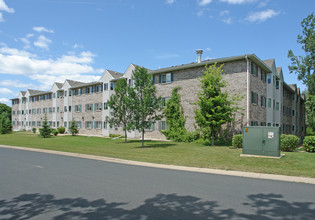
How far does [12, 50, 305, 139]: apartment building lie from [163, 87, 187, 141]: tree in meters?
0.64

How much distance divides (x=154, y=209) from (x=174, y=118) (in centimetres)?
2335

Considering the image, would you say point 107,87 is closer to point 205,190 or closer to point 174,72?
point 174,72

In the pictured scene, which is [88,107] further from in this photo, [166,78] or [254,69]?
[254,69]

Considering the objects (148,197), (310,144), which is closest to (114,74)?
(310,144)

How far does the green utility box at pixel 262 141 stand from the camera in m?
14.5

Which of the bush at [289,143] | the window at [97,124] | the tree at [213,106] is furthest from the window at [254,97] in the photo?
the window at [97,124]

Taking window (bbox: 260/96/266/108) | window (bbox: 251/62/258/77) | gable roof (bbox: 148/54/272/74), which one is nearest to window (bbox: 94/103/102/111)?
gable roof (bbox: 148/54/272/74)

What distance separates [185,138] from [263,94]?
1077 centimetres

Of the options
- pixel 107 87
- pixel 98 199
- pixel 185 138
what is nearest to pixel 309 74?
pixel 185 138

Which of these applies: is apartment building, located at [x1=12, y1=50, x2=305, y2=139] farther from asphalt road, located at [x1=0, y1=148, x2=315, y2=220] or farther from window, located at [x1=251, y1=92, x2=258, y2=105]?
asphalt road, located at [x1=0, y1=148, x2=315, y2=220]

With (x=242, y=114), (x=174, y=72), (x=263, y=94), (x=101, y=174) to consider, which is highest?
(x=174, y=72)

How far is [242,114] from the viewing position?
2402cm

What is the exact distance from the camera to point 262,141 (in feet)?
49.3

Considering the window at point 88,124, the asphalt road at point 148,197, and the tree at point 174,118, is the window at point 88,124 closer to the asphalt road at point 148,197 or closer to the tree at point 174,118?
the tree at point 174,118
